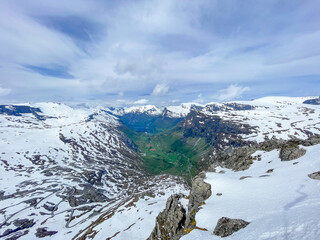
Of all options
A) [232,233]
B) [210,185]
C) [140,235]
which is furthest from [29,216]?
[232,233]

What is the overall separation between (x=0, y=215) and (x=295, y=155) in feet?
762

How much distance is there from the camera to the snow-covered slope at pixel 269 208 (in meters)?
13.6

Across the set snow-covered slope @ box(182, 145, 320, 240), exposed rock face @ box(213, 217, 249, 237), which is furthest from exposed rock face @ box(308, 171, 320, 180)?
exposed rock face @ box(213, 217, 249, 237)

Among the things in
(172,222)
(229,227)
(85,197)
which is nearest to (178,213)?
(172,222)

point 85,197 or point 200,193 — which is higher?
point 200,193

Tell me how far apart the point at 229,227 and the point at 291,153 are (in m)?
40.1

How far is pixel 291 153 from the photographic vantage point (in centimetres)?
4491

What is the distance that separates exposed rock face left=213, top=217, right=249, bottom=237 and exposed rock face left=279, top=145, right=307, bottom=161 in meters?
37.0

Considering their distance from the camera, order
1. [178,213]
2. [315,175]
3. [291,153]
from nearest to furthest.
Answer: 1. [315,175]
2. [178,213]
3. [291,153]

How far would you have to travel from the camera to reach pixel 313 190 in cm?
2189

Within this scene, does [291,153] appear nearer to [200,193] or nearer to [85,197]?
[200,193]

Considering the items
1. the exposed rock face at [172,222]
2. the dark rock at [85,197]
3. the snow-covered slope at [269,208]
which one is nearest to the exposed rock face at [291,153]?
the snow-covered slope at [269,208]

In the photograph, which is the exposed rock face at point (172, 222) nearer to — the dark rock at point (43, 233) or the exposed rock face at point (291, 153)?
the exposed rock face at point (291, 153)

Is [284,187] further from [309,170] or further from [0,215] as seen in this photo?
[0,215]
